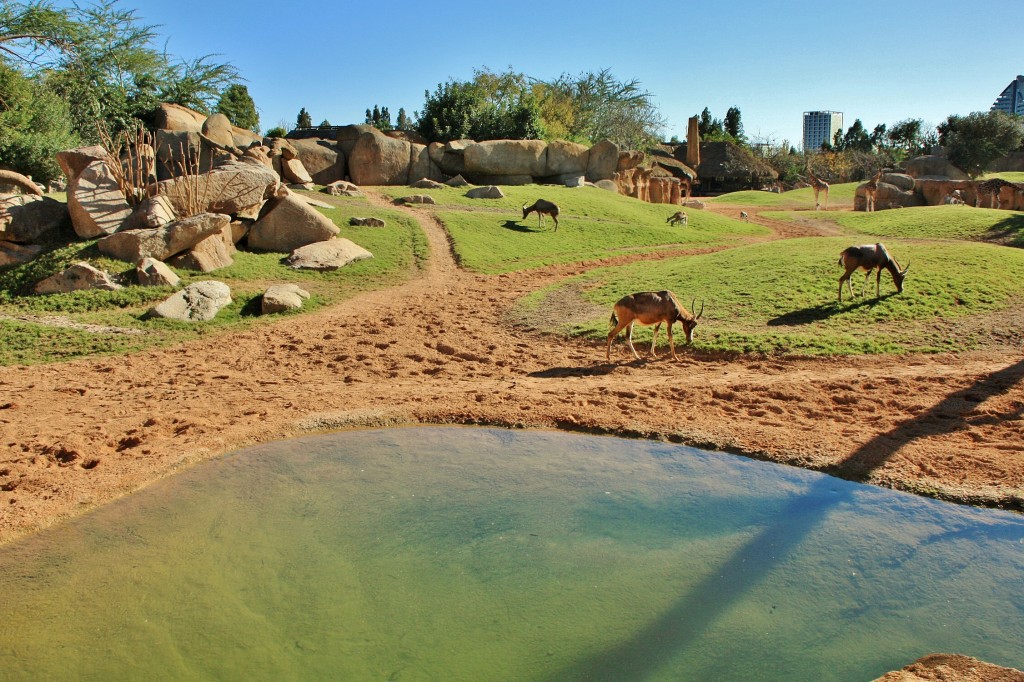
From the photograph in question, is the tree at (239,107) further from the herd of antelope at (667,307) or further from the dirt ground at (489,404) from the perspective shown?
the herd of antelope at (667,307)

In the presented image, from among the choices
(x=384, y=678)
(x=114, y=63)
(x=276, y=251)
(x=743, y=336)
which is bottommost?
(x=384, y=678)

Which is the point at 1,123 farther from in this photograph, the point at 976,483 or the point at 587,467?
the point at 976,483

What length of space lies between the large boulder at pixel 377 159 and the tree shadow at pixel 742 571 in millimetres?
29085

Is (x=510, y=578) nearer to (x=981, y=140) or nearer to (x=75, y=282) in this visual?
(x=75, y=282)

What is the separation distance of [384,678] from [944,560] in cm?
501

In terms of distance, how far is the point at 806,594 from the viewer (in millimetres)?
6133

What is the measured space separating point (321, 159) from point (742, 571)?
105 feet

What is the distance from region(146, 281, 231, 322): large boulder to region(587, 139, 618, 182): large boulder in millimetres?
26509

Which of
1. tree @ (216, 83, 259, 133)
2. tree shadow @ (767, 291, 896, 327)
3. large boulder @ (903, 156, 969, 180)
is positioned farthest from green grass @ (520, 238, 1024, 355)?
large boulder @ (903, 156, 969, 180)

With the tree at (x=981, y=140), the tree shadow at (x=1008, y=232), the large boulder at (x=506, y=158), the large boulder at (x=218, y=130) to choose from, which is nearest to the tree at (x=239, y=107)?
the large boulder at (x=218, y=130)

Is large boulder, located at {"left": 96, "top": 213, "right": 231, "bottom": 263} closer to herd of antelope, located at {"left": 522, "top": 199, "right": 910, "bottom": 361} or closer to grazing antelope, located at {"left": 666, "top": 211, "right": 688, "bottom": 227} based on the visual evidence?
herd of antelope, located at {"left": 522, "top": 199, "right": 910, "bottom": 361}

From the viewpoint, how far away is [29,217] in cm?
1892

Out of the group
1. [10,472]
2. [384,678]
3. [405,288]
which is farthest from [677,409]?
[405,288]

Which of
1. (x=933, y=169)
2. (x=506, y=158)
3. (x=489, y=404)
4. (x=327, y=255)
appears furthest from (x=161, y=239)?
(x=933, y=169)
